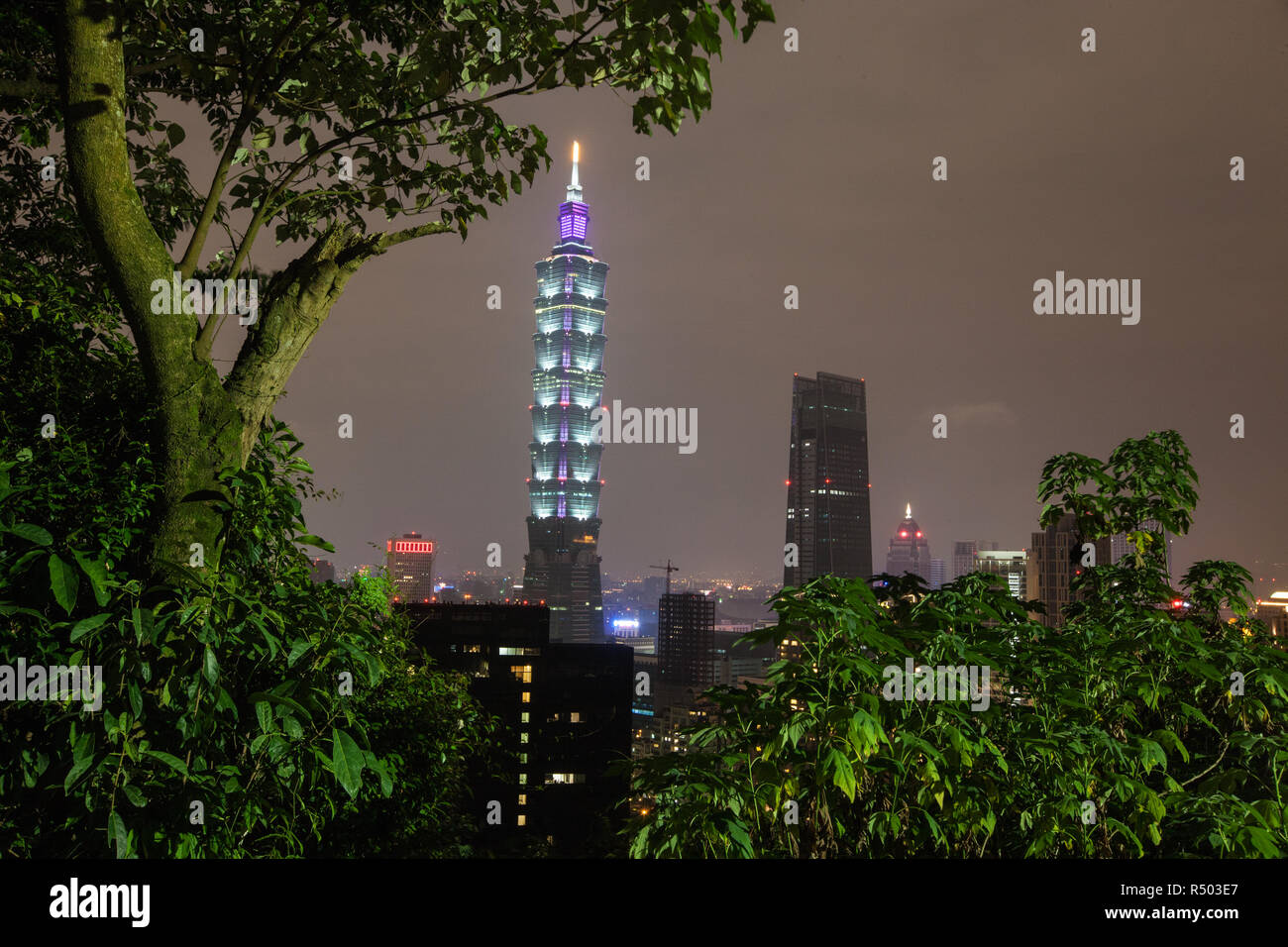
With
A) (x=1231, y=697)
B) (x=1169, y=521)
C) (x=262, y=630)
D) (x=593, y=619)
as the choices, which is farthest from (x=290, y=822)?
(x=593, y=619)

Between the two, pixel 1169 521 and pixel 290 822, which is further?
pixel 1169 521

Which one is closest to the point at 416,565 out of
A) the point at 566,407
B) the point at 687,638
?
the point at 566,407

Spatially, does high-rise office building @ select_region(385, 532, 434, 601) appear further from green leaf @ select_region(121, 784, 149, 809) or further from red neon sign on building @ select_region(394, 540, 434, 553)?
green leaf @ select_region(121, 784, 149, 809)

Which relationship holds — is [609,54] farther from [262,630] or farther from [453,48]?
[262,630]

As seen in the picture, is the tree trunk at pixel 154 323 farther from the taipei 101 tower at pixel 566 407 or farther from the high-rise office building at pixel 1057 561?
the taipei 101 tower at pixel 566 407

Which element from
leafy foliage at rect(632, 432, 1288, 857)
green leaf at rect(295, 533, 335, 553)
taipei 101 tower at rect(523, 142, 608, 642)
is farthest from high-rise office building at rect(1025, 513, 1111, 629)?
taipei 101 tower at rect(523, 142, 608, 642)

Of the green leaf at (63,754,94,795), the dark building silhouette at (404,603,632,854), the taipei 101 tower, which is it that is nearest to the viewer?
the green leaf at (63,754,94,795)

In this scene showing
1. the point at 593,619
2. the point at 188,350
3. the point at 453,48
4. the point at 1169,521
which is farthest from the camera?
the point at 593,619
